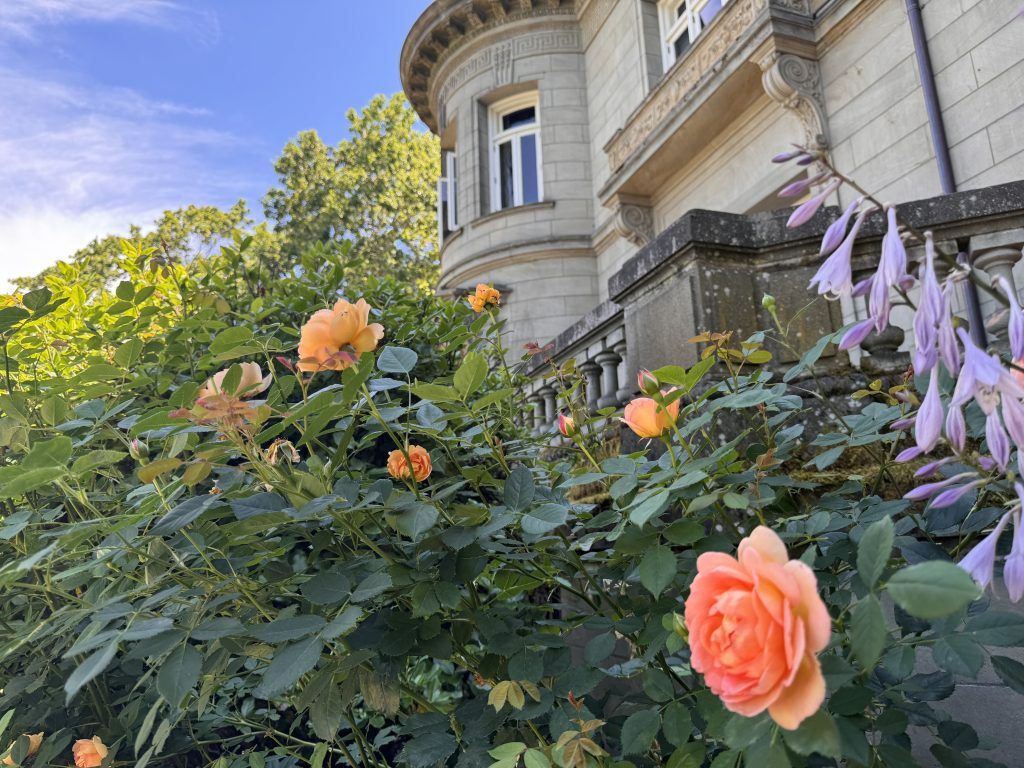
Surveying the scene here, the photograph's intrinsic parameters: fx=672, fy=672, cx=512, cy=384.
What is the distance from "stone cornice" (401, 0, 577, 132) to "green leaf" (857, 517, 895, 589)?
42.5 feet

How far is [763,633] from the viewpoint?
56cm

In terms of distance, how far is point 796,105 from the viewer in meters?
6.56

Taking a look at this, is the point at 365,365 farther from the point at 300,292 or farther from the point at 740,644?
the point at 300,292

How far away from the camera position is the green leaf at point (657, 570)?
90 cm

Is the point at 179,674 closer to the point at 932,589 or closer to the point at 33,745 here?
the point at 33,745

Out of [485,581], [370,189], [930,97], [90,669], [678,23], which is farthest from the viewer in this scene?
[370,189]

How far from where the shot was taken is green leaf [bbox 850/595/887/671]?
588mm

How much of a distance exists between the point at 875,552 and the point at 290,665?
68cm

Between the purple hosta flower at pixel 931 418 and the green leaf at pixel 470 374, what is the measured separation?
629mm

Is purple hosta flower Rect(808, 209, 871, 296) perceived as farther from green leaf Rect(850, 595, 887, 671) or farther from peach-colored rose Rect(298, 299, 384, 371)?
peach-colored rose Rect(298, 299, 384, 371)

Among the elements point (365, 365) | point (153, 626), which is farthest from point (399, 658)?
point (365, 365)

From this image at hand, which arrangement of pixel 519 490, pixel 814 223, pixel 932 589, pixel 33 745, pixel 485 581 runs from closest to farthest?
pixel 932 589, pixel 519 490, pixel 33 745, pixel 485 581, pixel 814 223

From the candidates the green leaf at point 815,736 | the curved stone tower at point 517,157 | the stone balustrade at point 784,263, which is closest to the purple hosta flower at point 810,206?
the green leaf at point 815,736

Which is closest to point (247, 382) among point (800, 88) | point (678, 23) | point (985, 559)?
point (985, 559)
